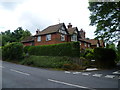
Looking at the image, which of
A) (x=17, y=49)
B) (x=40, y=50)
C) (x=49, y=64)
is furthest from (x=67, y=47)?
(x=17, y=49)

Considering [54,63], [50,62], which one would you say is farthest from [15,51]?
[54,63]

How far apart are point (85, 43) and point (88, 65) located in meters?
24.1

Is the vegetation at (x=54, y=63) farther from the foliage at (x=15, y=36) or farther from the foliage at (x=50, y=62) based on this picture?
the foliage at (x=15, y=36)

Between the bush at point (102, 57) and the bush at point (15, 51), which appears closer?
the bush at point (102, 57)

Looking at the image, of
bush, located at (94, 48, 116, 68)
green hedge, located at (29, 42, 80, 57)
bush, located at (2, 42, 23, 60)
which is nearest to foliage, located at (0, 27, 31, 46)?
bush, located at (2, 42, 23, 60)

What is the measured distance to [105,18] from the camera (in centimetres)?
1567

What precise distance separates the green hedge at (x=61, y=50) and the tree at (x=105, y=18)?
392cm

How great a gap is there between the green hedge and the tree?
3.92 m

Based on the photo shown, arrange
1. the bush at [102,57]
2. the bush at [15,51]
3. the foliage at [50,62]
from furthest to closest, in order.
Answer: the bush at [15,51] → the bush at [102,57] → the foliage at [50,62]

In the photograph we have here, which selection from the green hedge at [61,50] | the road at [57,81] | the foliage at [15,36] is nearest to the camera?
the road at [57,81]

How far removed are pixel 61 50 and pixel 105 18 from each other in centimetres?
835

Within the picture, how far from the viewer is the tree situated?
13.5m

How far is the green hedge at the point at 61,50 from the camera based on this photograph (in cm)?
1766

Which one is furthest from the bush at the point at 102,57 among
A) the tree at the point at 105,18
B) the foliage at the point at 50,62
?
the foliage at the point at 50,62
